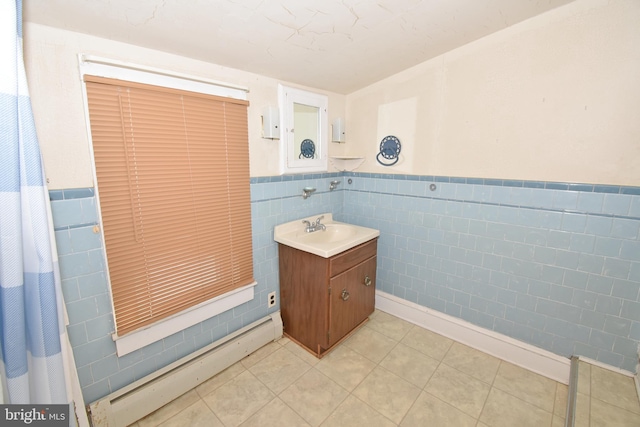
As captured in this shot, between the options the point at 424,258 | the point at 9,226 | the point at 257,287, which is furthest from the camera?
the point at 424,258

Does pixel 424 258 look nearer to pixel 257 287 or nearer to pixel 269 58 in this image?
pixel 257 287

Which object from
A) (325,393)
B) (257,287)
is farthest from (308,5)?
(325,393)

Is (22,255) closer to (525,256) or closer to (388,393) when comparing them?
(388,393)

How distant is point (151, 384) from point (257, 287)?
81 centimetres

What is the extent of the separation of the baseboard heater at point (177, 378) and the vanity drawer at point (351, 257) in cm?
71

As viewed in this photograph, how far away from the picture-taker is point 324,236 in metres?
2.29

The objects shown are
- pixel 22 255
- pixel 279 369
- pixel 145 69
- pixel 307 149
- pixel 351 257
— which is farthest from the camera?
pixel 307 149

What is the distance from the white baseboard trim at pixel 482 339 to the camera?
5.63 ft

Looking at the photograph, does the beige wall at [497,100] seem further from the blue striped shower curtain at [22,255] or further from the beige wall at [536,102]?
the blue striped shower curtain at [22,255]

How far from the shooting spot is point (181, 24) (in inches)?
46.7

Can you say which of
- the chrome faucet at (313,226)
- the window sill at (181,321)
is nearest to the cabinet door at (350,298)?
the chrome faucet at (313,226)

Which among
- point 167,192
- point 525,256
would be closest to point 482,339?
point 525,256

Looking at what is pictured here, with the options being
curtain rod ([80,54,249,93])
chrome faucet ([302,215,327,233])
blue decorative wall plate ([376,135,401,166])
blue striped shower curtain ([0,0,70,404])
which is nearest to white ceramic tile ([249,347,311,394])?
chrome faucet ([302,215,327,233])

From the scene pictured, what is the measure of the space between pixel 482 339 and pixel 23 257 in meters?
2.59
